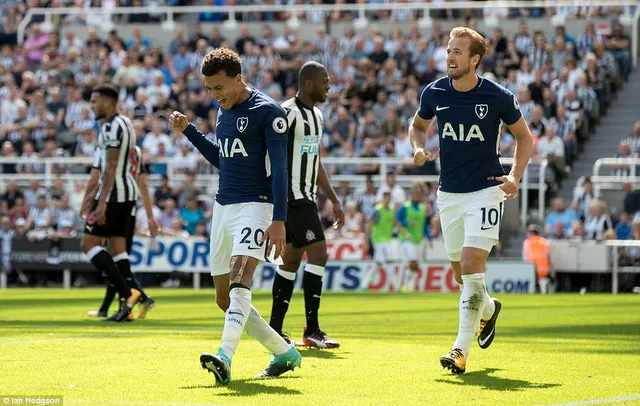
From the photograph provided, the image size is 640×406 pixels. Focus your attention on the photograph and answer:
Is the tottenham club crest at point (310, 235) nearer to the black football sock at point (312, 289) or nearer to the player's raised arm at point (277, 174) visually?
the black football sock at point (312, 289)

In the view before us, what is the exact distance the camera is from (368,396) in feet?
24.6

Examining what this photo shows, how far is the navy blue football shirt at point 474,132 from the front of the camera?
9266 millimetres

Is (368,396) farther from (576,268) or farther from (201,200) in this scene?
(201,200)

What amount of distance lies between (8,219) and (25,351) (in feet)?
61.3

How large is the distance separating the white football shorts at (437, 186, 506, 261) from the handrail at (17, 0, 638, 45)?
69.2 feet

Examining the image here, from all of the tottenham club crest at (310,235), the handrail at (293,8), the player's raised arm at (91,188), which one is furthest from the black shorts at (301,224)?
the handrail at (293,8)

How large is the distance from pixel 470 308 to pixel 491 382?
2.81 ft

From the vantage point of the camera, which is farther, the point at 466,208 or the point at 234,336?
the point at 466,208

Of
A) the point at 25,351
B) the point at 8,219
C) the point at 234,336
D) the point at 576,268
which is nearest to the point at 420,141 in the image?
the point at 234,336

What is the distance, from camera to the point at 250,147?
854 cm

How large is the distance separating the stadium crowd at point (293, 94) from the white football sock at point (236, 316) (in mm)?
17605

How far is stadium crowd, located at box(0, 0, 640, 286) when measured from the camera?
90.1ft

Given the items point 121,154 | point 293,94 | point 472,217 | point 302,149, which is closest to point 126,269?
point 121,154

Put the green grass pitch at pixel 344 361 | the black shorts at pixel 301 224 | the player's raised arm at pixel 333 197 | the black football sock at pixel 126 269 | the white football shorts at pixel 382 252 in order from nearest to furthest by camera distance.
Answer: the green grass pitch at pixel 344 361 → the black shorts at pixel 301 224 → the player's raised arm at pixel 333 197 → the black football sock at pixel 126 269 → the white football shorts at pixel 382 252
